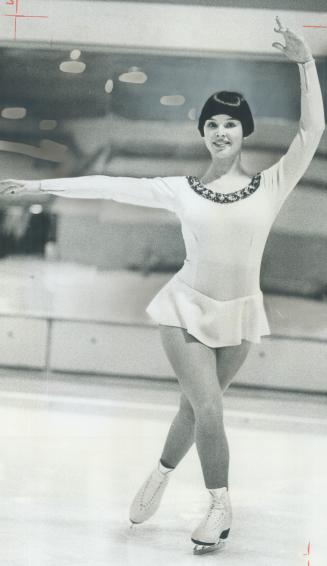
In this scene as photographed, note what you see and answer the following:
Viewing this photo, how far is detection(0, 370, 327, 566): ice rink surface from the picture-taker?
312cm

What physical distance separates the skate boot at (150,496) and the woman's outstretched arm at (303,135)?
3.55 ft

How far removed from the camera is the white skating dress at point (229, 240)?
3.10 metres

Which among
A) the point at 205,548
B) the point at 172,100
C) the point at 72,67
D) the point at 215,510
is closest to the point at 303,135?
the point at 172,100

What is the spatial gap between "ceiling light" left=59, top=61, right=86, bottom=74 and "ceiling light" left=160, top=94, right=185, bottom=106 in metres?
0.34

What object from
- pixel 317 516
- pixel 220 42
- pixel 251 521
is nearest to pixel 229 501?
pixel 251 521

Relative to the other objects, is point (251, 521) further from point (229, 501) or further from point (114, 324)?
point (114, 324)

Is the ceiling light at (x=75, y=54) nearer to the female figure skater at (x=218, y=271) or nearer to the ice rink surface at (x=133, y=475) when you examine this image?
the female figure skater at (x=218, y=271)

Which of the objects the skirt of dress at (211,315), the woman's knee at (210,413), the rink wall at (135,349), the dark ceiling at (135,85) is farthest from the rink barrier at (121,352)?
the dark ceiling at (135,85)

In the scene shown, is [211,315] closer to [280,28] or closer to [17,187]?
[17,187]

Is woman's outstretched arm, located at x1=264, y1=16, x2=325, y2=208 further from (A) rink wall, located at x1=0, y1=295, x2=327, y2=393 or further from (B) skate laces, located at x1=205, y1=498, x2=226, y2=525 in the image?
(B) skate laces, located at x1=205, y1=498, x2=226, y2=525

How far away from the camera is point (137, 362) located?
3.38m

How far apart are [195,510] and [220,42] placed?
1.74 metres

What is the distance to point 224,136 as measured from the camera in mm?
3115

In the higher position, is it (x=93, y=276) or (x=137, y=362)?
(x=93, y=276)
